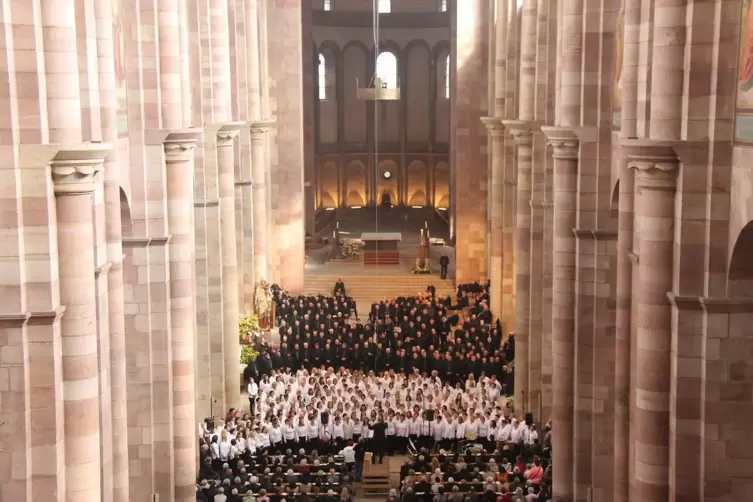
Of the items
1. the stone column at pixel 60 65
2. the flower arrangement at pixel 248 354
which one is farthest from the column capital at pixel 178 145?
the flower arrangement at pixel 248 354

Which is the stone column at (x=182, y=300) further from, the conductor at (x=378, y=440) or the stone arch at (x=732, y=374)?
the stone arch at (x=732, y=374)

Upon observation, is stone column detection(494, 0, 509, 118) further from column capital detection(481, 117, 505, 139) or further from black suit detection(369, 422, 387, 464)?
black suit detection(369, 422, 387, 464)

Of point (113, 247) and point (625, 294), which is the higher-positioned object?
point (113, 247)

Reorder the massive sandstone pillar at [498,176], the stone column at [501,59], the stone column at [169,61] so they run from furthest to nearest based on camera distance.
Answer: the massive sandstone pillar at [498,176]
the stone column at [501,59]
the stone column at [169,61]

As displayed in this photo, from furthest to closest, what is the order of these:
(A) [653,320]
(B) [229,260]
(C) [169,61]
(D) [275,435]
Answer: (B) [229,260]
(D) [275,435]
(C) [169,61]
(A) [653,320]

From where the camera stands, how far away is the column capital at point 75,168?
16.0m

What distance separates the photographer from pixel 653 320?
17.2 metres

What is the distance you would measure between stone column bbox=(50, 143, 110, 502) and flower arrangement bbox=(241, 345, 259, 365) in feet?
69.8

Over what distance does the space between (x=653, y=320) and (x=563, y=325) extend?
8289 mm

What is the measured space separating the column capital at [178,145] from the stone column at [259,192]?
17.5 meters

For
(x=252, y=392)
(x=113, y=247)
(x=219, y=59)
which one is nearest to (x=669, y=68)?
(x=113, y=247)

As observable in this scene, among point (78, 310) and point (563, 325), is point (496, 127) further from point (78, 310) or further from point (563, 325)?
point (78, 310)

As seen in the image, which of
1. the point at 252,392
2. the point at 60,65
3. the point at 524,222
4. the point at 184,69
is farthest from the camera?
the point at 252,392

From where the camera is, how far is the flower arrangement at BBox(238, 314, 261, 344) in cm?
4034
